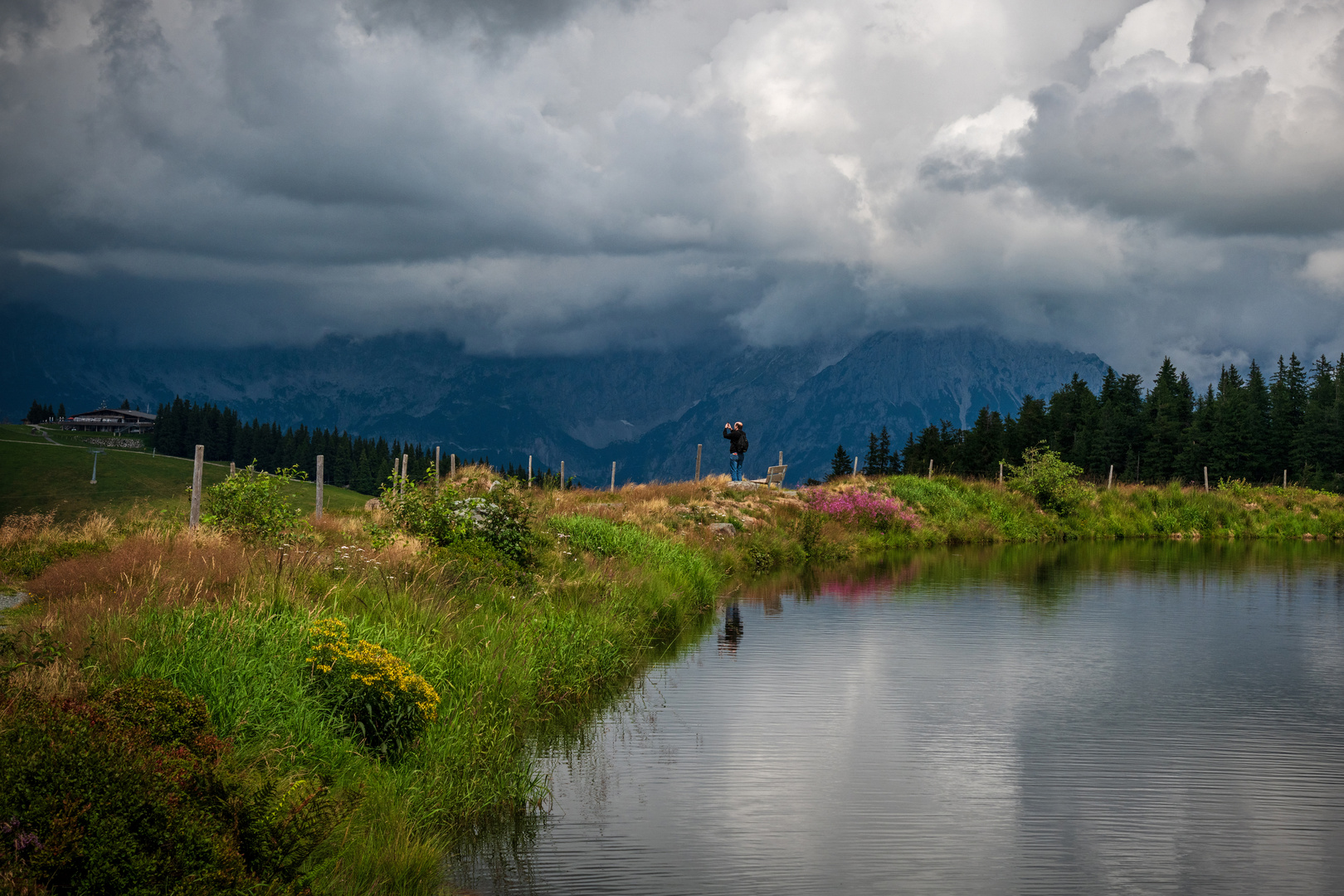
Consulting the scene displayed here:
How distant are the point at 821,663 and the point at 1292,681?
8971 mm

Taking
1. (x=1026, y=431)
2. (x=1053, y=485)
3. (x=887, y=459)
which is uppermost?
(x=1026, y=431)

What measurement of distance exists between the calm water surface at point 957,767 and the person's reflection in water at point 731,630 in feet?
0.41

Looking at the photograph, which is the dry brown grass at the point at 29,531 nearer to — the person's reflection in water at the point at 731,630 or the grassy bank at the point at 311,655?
the grassy bank at the point at 311,655

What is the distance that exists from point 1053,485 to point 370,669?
56.0m

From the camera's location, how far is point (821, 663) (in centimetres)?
2227

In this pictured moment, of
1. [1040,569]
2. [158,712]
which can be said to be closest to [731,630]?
[158,712]

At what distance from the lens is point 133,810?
6.89 metres

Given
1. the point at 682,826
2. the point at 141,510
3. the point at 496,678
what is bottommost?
the point at 682,826

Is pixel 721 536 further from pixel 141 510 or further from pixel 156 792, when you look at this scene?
pixel 156 792

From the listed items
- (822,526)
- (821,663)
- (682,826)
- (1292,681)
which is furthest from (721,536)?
(682,826)

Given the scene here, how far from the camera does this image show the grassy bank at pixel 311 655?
8.04 meters

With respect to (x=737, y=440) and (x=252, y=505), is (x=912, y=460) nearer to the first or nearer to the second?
(x=737, y=440)

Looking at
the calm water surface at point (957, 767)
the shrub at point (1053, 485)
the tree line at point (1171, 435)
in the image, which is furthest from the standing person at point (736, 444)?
the tree line at point (1171, 435)

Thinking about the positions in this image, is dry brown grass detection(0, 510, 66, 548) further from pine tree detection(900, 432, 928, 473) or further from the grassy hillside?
pine tree detection(900, 432, 928, 473)
